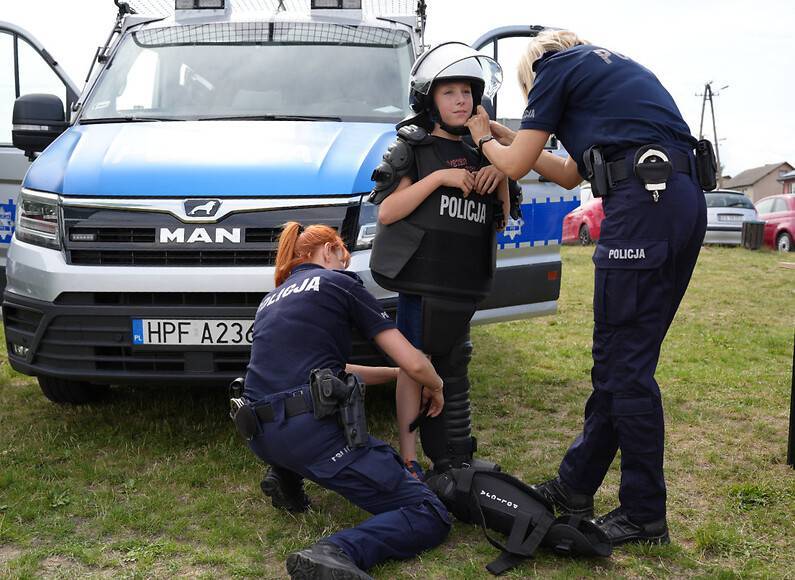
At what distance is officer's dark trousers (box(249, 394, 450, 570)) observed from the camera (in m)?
2.99

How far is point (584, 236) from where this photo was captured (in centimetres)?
1869

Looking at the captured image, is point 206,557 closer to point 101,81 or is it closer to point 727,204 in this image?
point 101,81

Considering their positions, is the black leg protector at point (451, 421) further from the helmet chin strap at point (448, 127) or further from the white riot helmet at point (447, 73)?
the white riot helmet at point (447, 73)

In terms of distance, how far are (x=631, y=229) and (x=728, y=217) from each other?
16425 mm

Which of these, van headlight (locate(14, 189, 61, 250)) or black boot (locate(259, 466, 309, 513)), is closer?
black boot (locate(259, 466, 309, 513))

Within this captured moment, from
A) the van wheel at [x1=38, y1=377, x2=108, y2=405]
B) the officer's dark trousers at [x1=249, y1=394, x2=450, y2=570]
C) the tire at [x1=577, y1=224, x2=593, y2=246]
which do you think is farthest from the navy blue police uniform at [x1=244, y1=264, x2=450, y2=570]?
the tire at [x1=577, y1=224, x2=593, y2=246]

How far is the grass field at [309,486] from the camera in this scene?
3045 millimetres

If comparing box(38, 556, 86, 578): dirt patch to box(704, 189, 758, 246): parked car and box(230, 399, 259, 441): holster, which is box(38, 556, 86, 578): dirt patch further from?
box(704, 189, 758, 246): parked car

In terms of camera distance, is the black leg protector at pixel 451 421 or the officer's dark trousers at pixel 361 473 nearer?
the officer's dark trousers at pixel 361 473

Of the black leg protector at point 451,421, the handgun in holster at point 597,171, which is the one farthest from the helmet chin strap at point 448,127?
the black leg protector at point 451,421

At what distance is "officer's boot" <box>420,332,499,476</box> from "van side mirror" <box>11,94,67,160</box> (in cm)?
259

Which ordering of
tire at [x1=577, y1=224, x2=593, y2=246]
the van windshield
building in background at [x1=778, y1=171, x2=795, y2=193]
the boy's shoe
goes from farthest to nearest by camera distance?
building in background at [x1=778, y1=171, x2=795, y2=193] < tire at [x1=577, y1=224, x2=593, y2=246] < the van windshield < the boy's shoe

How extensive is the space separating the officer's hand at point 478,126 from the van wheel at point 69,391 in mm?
2668

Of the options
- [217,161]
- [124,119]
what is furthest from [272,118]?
[124,119]
